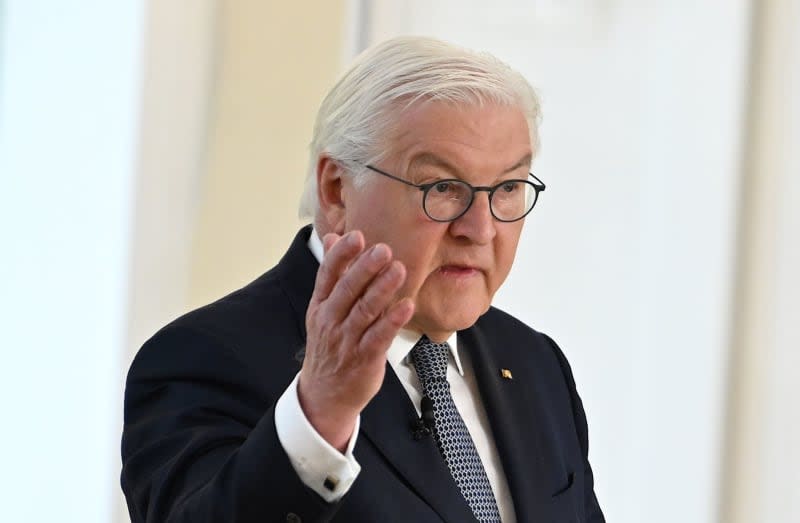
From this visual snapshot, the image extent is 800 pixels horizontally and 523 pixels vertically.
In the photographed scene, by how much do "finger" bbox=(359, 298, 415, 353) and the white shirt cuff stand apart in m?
0.14

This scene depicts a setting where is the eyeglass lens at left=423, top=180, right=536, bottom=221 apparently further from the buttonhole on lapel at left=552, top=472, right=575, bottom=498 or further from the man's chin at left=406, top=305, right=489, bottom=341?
the buttonhole on lapel at left=552, top=472, right=575, bottom=498

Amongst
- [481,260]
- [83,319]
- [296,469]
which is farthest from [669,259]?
[296,469]

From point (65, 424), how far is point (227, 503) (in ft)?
5.69

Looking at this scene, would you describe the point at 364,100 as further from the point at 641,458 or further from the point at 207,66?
the point at 641,458

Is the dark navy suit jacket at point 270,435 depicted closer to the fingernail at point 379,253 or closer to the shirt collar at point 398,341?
the shirt collar at point 398,341

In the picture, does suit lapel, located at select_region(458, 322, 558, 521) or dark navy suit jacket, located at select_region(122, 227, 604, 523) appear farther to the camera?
suit lapel, located at select_region(458, 322, 558, 521)

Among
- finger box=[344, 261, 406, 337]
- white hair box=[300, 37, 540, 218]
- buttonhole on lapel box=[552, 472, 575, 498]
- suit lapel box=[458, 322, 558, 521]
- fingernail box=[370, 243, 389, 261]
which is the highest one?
white hair box=[300, 37, 540, 218]

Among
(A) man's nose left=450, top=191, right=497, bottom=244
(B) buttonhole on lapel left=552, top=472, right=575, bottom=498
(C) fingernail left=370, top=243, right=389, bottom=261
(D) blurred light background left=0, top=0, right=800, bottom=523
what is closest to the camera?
(C) fingernail left=370, top=243, right=389, bottom=261

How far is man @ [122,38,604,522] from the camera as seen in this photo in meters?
1.74

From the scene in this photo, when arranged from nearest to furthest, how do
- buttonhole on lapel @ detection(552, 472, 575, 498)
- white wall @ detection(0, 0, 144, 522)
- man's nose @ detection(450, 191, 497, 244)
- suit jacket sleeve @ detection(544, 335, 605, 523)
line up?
man's nose @ detection(450, 191, 497, 244) → buttonhole on lapel @ detection(552, 472, 575, 498) → suit jacket sleeve @ detection(544, 335, 605, 523) → white wall @ detection(0, 0, 144, 522)

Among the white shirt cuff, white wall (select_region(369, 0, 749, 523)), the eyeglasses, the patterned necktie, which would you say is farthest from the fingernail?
white wall (select_region(369, 0, 749, 523))

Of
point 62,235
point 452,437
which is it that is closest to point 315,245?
point 452,437

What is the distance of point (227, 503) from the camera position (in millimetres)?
1487

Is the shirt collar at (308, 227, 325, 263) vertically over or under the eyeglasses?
under
